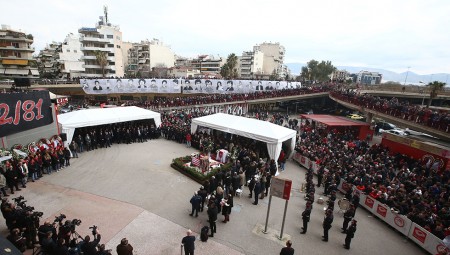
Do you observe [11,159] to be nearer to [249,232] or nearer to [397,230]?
[249,232]

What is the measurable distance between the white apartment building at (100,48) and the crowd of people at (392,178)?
2106 inches

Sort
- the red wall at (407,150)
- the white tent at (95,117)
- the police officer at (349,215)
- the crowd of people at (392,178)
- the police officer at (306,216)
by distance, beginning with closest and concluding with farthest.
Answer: the police officer at (306,216) → the police officer at (349,215) → the crowd of people at (392,178) → the red wall at (407,150) → the white tent at (95,117)

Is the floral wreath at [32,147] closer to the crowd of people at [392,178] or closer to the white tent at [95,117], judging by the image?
the white tent at [95,117]

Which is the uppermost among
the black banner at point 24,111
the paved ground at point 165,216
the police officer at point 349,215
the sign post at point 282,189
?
the black banner at point 24,111

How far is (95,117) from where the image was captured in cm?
1709

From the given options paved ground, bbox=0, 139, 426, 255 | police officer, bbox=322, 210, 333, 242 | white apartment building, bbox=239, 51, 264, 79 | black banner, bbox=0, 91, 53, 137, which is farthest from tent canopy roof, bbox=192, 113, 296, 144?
white apartment building, bbox=239, 51, 264, 79

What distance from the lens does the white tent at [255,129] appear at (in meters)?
14.6

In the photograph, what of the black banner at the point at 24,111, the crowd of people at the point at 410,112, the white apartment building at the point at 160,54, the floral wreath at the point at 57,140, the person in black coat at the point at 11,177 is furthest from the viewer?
the white apartment building at the point at 160,54

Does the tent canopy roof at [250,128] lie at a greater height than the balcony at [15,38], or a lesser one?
lesser

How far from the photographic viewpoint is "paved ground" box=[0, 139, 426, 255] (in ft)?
26.5

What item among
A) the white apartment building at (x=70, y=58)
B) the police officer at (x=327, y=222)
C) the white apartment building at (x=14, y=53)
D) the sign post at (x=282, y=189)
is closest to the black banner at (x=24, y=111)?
the sign post at (x=282, y=189)

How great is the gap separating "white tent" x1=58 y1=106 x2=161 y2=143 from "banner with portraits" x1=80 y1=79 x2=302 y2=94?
14226 millimetres

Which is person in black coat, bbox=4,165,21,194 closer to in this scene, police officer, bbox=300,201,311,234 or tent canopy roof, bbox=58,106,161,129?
tent canopy roof, bbox=58,106,161,129

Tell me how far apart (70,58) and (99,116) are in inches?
2180
